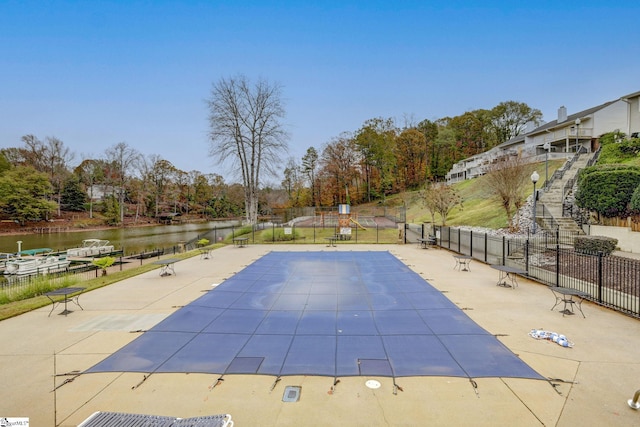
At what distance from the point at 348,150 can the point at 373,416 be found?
53.1m

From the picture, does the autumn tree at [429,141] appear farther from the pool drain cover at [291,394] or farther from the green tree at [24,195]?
the green tree at [24,195]

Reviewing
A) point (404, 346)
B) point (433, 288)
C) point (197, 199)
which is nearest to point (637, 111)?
point (433, 288)

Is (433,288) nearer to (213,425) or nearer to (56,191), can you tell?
(213,425)

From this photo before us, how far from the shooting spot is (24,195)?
4275 cm

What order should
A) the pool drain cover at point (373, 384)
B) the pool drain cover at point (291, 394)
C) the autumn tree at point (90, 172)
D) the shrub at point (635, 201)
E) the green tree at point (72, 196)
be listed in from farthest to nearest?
1. the autumn tree at point (90, 172)
2. the green tree at point (72, 196)
3. the shrub at point (635, 201)
4. the pool drain cover at point (373, 384)
5. the pool drain cover at point (291, 394)

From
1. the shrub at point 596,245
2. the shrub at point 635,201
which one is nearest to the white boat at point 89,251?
the shrub at point 596,245

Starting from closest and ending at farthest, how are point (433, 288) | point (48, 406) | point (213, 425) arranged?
point (213, 425) < point (48, 406) < point (433, 288)

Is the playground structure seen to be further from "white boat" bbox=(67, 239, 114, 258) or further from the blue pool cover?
"white boat" bbox=(67, 239, 114, 258)

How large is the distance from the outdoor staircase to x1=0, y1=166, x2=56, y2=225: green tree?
62.5 meters

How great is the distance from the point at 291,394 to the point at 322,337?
200 centimetres

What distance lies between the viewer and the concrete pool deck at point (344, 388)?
12.3ft

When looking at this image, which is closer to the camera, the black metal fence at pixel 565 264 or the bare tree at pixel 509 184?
the black metal fence at pixel 565 264

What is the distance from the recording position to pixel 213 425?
2.82 m

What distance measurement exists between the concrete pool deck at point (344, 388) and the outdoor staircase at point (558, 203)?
1302cm
